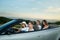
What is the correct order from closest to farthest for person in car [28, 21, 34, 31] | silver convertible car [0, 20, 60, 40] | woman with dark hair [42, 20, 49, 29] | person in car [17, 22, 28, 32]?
1. silver convertible car [0, 20, 60, 40]
2. person in car [17, 22, 28, 32]
3. person in car [28, 21, 34, 31]
4. woman with dark hair [42, 20, 49, 29]

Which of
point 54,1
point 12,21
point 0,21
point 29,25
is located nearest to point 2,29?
point 12,21

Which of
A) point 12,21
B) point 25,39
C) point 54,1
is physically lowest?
point 25,39

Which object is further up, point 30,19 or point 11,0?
point 11,0

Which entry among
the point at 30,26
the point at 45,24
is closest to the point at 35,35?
the point at 30,26

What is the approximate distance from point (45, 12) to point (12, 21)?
96cm

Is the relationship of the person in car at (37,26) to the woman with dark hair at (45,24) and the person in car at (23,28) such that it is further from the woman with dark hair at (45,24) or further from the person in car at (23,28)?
the person in car at (23,28)

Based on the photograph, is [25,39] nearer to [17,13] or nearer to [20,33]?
[20,33]

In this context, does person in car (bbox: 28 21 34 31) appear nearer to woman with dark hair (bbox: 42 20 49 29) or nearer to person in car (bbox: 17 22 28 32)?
person in car (bbox: 17 22 28 32)

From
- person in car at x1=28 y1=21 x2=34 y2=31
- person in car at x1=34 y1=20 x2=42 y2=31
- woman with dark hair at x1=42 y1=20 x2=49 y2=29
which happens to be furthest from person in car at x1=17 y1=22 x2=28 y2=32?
woman with dark hair at x1=42 y1=20 x2=49 y2=29

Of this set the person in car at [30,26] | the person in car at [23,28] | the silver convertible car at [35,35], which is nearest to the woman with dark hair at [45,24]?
the silver convertible car at [35,35]

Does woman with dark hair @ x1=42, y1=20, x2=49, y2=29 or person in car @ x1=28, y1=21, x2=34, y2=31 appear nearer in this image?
person in car @ x1=28, y1=21, x2=34, y2=31

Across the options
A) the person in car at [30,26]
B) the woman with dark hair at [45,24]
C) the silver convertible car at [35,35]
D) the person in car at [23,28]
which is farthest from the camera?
the woman with dark hair at [45,24]

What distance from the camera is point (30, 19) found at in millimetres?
6352

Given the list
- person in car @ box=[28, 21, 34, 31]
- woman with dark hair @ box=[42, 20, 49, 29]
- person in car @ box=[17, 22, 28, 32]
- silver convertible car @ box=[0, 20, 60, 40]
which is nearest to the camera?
silver convertible car @ box=[0, 20, 60, 40]
